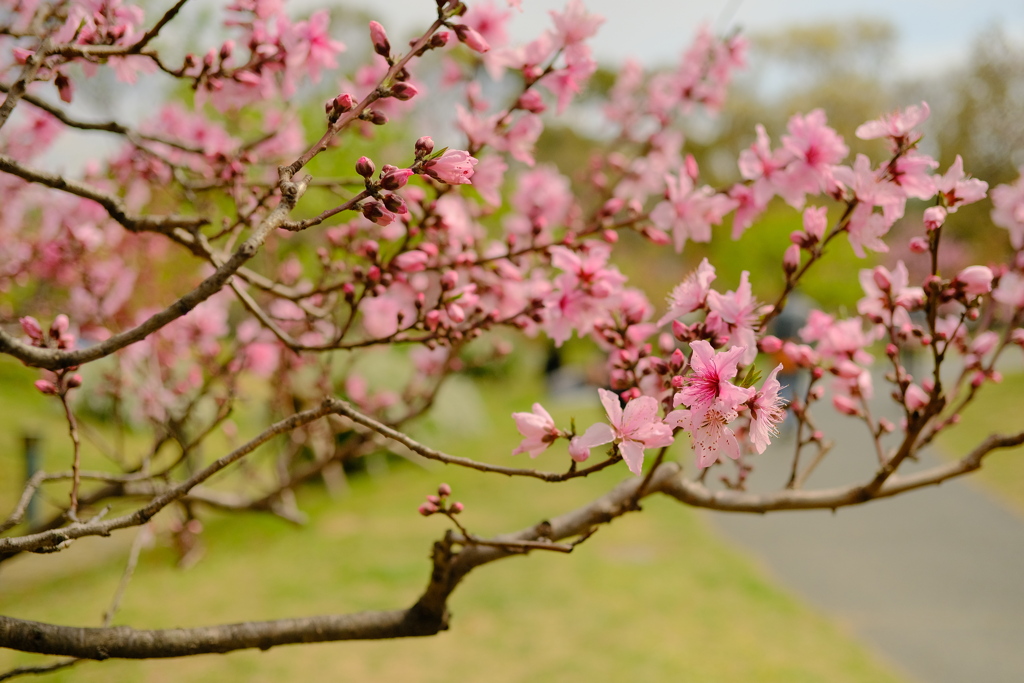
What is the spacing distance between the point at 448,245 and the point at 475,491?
612 cm

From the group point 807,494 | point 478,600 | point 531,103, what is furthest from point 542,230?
point 478,600

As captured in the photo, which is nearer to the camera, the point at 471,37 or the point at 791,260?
the point at 471,37

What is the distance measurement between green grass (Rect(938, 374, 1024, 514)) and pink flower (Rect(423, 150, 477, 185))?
7096 mm

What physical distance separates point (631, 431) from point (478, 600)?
14.7 ft

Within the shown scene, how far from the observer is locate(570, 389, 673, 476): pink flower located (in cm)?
107

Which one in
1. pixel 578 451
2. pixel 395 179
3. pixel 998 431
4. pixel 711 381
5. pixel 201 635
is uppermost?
pixel 998 431

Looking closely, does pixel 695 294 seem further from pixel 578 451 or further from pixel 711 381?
pixel 578 451

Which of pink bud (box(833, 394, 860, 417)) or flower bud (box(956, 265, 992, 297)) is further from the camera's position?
pink bud (box(833, 394, 860, 417))

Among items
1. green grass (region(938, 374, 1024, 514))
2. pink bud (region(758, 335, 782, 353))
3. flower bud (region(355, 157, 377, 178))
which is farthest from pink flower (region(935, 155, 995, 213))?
green grass (region(938, 374, 1024, 514))

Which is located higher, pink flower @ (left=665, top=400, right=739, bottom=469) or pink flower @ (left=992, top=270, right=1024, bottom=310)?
pink flower @ (left=992, top=270, right=1024, bottom=310)

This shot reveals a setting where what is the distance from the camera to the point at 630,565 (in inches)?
226

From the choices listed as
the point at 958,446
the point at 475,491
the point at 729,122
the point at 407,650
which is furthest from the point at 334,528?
the point at 729,122

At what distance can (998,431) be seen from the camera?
5875mm

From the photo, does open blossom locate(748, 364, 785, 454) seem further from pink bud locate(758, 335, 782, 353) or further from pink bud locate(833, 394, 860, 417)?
pink bud locate(833, 394, 860, 417)
